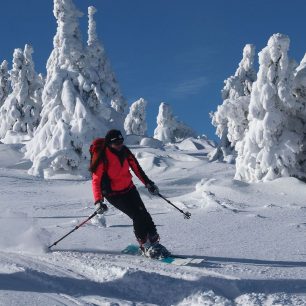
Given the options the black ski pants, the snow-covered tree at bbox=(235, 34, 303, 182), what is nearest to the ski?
the black ski pants

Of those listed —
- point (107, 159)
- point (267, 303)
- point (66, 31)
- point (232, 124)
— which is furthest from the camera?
point (66, 31)

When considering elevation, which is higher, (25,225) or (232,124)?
(232,124)

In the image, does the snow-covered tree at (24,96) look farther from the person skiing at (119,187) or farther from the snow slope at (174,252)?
the person skiing at (119,187)

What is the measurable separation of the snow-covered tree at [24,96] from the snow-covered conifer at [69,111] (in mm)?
14981

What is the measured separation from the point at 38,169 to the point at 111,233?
20242 mm

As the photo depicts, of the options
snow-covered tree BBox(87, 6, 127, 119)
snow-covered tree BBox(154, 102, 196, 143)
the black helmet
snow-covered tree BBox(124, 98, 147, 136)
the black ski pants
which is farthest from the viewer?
snow-covered tree BBox(154, 102, 196, 143)

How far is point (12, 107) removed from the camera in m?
51.4

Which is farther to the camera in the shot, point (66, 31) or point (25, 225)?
point (66, 31)

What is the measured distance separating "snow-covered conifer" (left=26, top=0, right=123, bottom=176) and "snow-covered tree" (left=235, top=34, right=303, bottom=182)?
1366cm

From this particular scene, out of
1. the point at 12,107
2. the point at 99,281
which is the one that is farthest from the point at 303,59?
the point at 12,107

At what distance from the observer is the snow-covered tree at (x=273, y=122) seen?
1622cm

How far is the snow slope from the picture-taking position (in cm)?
468

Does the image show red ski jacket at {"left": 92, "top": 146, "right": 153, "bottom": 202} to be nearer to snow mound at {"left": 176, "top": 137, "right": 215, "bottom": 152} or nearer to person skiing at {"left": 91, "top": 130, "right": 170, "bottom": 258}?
person skiing at {"left": 91, "top": 130, "right": 170, "bottom": 258}

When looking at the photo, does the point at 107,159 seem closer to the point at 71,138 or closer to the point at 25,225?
the point at 25,225
